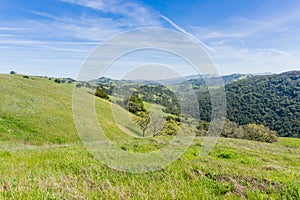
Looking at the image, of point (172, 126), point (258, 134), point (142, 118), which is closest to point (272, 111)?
point (258, 134)

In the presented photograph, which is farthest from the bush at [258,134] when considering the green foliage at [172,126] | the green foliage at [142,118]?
the green foliage at [172,126]

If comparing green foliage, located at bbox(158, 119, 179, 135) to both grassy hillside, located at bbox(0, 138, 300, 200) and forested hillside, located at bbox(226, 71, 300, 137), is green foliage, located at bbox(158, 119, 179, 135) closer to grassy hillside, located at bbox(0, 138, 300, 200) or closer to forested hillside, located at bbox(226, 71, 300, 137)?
grassy hillside, located at bbox(0, 138, 300, 200)

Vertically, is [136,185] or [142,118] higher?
[136,185]

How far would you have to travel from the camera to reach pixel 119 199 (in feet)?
14.1

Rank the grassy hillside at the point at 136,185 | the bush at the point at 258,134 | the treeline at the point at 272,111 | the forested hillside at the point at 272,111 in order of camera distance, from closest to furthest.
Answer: the grassy hillside at the point at 136,185 < the bush at the point at 258,134 < the treeline at the point at 272,111 < the forested hillside at the point at 272,111

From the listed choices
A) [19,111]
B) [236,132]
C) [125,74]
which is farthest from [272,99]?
[125,74]

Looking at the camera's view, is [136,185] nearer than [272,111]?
Yes

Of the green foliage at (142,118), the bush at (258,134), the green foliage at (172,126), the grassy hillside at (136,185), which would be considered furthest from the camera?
the bush at (258,134)

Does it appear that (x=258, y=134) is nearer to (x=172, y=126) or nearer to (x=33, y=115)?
(x=33, y=115)

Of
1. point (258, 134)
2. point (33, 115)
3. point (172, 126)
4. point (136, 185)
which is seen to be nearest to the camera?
point (136, 185)

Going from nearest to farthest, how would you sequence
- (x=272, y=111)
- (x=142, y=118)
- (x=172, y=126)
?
(x=172, y=126) → (x=142, y=118) → (x=272, y=111)

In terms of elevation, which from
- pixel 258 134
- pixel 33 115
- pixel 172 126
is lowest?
pixel 258 134

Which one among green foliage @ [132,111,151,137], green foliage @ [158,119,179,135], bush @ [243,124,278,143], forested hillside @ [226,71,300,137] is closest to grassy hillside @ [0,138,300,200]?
green foliage @ [158,119,179,135]

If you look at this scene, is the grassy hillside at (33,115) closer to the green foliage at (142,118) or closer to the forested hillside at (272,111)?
the green foliage at (142,118)
